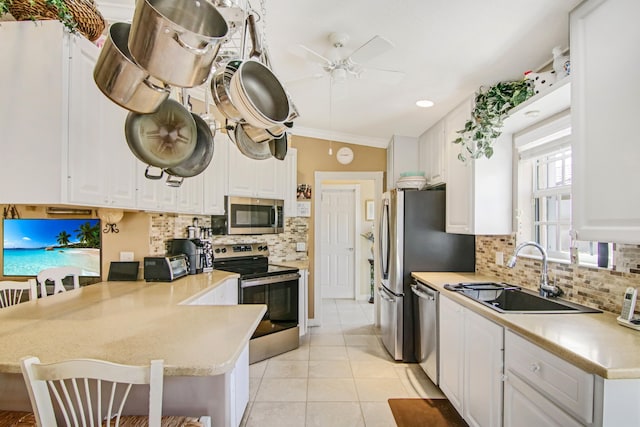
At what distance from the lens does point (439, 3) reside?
171cm

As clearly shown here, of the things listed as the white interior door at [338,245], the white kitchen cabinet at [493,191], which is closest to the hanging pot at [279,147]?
the white kitchen cabinet at [493,191]

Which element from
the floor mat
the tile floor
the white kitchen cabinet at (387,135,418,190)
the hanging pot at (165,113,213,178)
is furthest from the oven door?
the white kitchen cabinet at (387,135,418,190)

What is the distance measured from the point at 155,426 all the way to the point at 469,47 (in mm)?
2370

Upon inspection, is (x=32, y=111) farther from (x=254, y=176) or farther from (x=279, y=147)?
(x=254, y=176)

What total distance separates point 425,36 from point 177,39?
5.16 ft

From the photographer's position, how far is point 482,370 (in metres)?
1.95

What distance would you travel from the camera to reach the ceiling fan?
1.93 metres

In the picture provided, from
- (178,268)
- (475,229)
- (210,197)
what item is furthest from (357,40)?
(178,268)

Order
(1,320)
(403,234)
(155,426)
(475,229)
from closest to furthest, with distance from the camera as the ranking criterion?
1. (155,426)
2. (1,320)
3. (475,229)
4. (403,234)

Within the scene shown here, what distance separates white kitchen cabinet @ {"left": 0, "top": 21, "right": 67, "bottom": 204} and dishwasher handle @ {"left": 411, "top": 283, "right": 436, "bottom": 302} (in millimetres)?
2489

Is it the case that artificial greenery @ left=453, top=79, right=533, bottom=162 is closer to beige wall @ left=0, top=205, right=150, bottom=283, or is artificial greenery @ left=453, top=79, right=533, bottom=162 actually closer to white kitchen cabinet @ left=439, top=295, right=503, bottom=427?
white kitchen cabinet @ left=439, top=295, right=503, bottom=427

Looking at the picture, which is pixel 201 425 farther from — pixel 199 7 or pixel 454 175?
pixel 454 175

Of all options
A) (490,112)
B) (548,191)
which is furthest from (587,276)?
(490,112)

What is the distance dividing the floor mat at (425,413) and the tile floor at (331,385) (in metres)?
0.07
